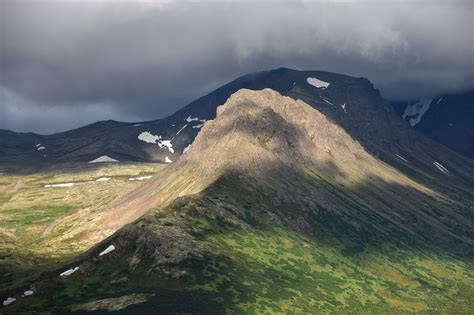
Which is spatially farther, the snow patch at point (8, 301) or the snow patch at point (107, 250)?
the snow patch at point (107, 250)

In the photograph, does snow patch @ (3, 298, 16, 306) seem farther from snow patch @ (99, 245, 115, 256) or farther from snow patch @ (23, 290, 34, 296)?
snow patch @ (99, 245, 115, 256)

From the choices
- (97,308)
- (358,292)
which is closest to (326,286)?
(358,292)

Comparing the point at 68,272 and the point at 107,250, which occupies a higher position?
the point at 107,250

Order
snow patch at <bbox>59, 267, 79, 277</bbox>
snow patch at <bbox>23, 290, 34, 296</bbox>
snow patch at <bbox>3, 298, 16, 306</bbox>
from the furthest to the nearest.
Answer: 1. snow patch at <bbox>59, 267, 79, 277</bbox>
2. snow patch at <bbox>23, 290, 34, 296</bbox>
3. snow patch at <bbox>3, 298, 16, 306</bbox>

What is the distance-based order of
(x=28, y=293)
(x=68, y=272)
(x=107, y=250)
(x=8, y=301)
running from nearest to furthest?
(x=8, y=301)
(x=28, y=293)
(x=68, y=272)
(x=107, y=250)

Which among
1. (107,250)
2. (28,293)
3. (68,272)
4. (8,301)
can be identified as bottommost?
(8,301)

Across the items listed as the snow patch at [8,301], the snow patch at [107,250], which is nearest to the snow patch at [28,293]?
the snow patch at [8,301]

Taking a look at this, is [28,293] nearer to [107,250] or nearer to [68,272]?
[68,272]

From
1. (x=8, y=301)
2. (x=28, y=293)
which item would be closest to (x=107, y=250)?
(x=28, y=293)

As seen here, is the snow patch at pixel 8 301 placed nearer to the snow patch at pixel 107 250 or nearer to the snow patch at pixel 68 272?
the snow patch at pixel 68 272

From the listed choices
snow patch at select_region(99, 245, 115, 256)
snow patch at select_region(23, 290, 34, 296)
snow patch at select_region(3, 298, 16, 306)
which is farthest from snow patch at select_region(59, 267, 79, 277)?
snow patch at select_region(3, 298, 16, 306)

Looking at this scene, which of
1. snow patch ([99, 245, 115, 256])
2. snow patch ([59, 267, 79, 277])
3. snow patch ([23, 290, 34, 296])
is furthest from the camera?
snow patch ([99, 245, 115, 256])
